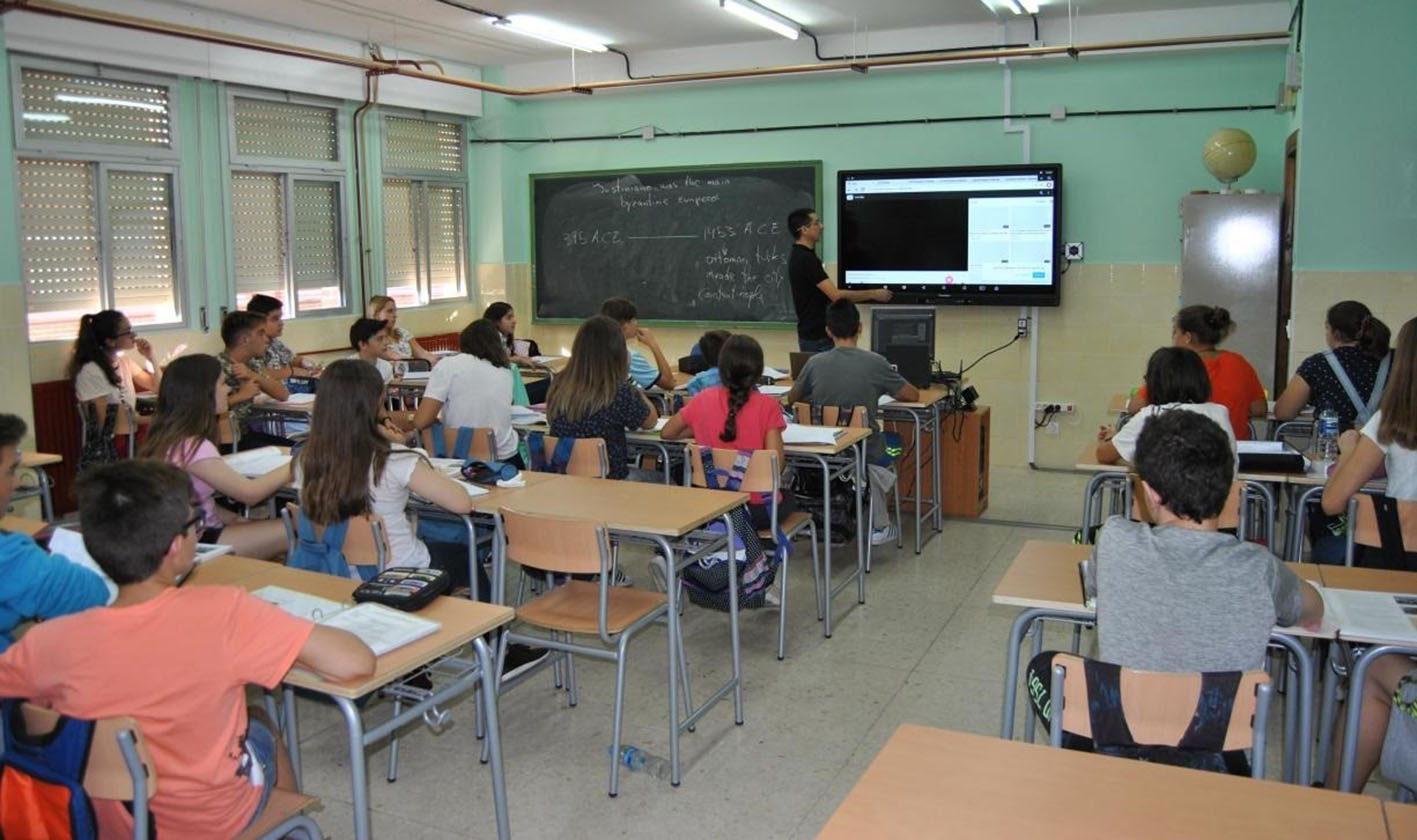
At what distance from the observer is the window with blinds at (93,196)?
693 cm

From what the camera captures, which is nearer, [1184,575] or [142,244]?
[1184,575]

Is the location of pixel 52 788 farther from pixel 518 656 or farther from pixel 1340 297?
pixel 1340 297

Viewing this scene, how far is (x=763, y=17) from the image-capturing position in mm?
7809

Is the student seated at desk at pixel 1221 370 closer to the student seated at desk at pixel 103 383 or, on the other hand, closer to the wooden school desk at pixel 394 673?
the wooden school desk at pixel 394 673

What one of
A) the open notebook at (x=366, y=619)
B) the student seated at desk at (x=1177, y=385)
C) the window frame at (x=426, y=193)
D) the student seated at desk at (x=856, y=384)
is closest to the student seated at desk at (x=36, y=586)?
the open notebook at (x=366, y=619)

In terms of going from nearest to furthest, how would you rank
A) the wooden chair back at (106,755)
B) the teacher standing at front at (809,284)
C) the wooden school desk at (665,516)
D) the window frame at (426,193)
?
the wooden chair back at (106,755)
the wooden school desk at (665,516)
the teacher standing at front at (809,284)
the window frame at (426,193)

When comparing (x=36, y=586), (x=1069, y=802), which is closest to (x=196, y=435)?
(x=36, y=586)

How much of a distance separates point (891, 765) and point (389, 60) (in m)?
8.21

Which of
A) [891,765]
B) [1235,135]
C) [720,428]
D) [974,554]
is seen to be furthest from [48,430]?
[1235,135]

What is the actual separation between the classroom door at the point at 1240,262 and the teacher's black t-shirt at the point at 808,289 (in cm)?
229

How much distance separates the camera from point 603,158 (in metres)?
9.99

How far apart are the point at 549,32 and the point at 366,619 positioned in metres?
6.74

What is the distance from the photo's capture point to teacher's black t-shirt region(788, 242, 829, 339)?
24.9 ft

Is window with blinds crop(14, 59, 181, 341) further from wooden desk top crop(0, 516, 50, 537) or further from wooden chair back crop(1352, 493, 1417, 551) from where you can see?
wooden chair back crop(1352, 493, 1417, 551)
